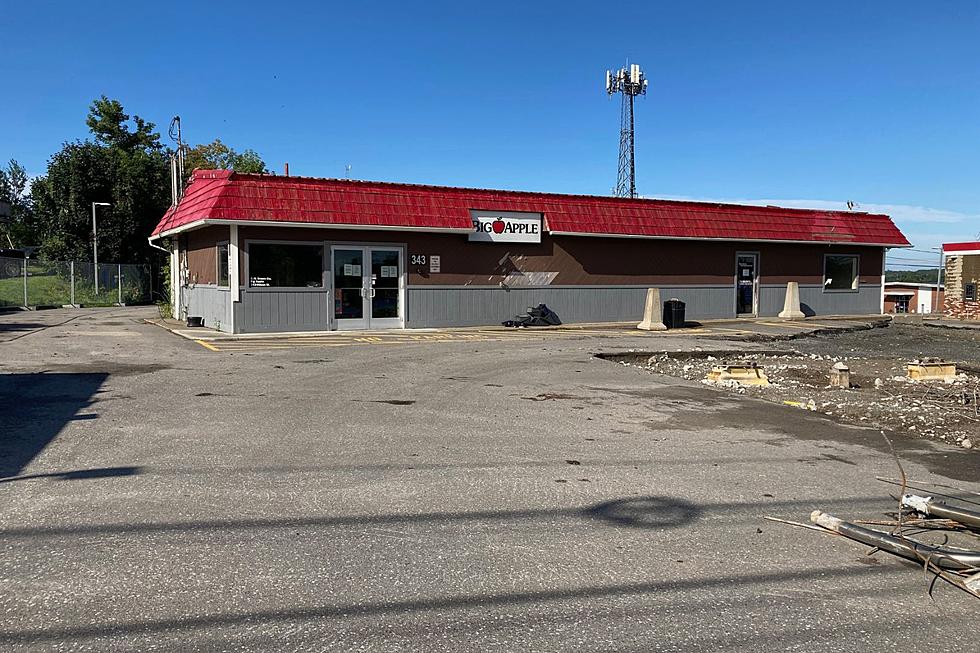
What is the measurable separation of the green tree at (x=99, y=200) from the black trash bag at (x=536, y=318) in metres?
28.4

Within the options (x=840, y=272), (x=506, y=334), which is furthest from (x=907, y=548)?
(x=840, y=272)

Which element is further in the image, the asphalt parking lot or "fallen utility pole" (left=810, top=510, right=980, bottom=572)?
"fallen utility pole" (left=810, top=510, right=980, bottom=572)

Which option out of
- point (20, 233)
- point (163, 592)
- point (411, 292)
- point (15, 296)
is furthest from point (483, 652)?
point (20, 233)

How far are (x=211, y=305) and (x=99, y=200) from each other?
26846 millimetres

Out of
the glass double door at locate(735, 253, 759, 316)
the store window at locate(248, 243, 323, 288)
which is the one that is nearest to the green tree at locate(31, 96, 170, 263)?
the store window at locate(248, 243, 323, 288)

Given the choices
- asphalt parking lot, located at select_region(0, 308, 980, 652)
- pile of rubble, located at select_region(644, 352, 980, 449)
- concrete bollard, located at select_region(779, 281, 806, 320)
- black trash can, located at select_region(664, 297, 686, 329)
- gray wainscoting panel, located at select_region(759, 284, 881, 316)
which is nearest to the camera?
asphalt parking lot, located at select_region(0, 308, 980, 652)

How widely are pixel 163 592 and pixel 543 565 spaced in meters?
2.08

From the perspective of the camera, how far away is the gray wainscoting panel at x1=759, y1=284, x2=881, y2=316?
29.5 metres

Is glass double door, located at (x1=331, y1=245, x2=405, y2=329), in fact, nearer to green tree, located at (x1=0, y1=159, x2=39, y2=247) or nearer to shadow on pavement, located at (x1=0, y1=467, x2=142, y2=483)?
shadow on pavement, located at (x1=0, y1=467, x2=142, y2=483)

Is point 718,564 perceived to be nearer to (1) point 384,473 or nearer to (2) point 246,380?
(1) point 384,473

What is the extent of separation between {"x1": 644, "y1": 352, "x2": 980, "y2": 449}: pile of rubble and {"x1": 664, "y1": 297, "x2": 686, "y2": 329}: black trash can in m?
7.71

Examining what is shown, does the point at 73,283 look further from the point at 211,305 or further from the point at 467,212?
the point at 467,212

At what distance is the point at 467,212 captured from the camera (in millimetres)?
22844

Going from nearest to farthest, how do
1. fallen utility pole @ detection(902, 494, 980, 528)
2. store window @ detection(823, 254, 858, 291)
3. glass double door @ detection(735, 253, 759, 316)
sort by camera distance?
fallen utility pole @ detection(902, 494, 980, 528) < glass double door @ detection(735, 253, 759, 316) < store window @ detection(823, 254, 858, 291)
